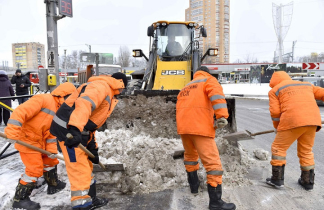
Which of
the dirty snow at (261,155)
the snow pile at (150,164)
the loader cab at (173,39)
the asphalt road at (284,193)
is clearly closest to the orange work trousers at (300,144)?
the asphalt road at (284,193)

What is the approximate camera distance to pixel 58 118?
8.97ft

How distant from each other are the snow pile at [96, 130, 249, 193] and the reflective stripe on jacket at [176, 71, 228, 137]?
884 mm

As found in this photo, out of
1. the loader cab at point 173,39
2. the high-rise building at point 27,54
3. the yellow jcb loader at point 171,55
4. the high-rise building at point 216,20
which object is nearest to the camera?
the yellow jcb loader at point 171,55

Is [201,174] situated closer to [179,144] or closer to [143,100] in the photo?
[179,144]

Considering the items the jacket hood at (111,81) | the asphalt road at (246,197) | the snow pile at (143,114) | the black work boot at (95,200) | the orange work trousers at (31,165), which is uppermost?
the jacket hood at (111,81)

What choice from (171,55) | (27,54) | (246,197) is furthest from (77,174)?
(27,54)

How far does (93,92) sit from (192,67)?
442cm

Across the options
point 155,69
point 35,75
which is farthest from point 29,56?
point 155,69

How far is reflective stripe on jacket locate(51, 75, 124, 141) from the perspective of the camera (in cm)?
256

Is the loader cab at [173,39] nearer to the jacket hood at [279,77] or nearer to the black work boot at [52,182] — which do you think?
the jacket hood at [279,77]

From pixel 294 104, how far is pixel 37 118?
129 inches

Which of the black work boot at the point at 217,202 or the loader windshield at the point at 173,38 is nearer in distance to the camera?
the black work boot at the point at 217,202

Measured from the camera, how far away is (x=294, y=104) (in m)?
3.40

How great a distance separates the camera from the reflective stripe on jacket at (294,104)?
10.9 feet
